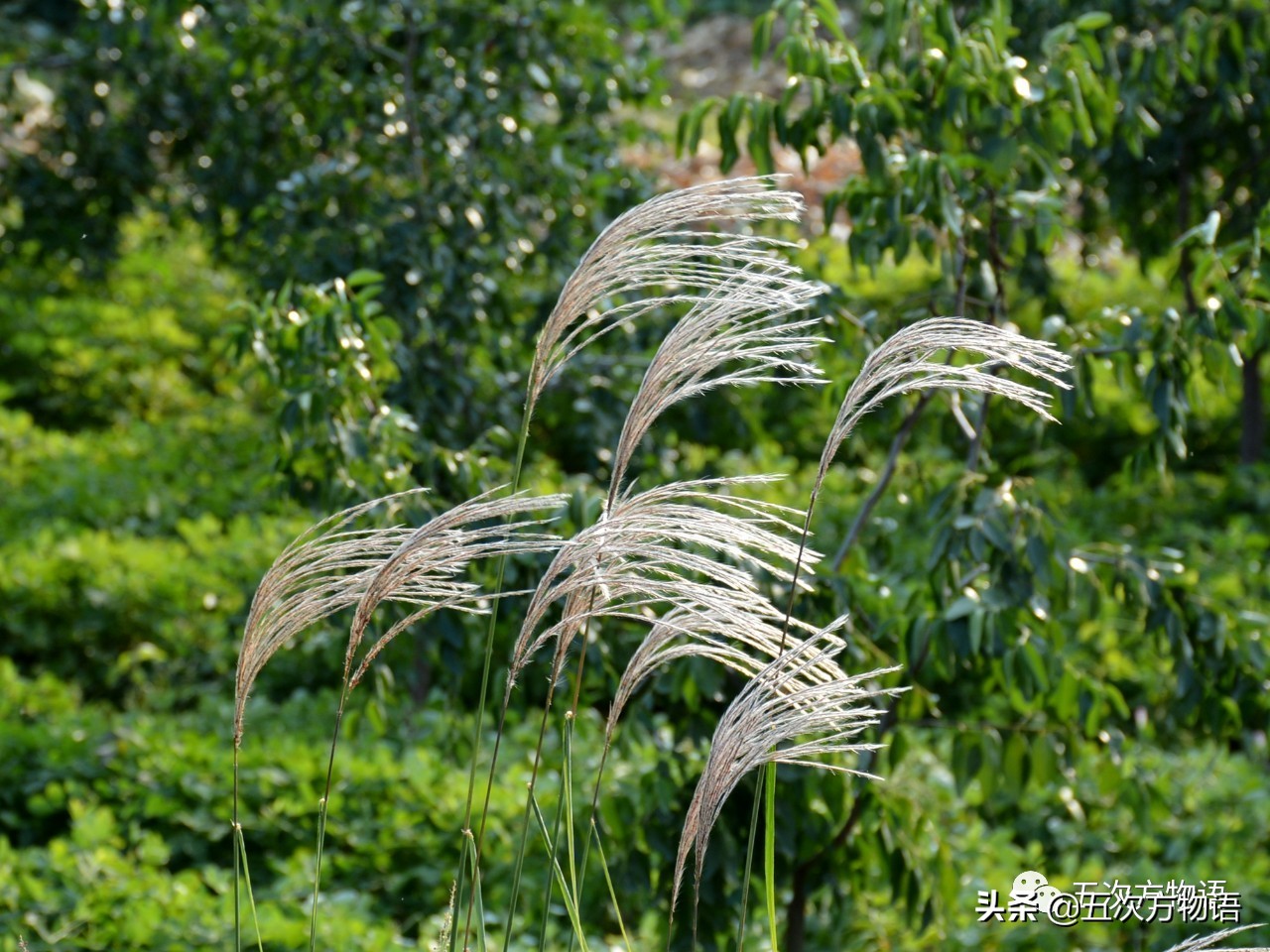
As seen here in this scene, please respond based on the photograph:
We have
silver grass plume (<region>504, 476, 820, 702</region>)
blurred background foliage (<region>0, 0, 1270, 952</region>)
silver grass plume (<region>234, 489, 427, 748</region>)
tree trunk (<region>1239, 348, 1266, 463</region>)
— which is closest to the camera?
silver grass plume (<region>504, 476, 820, 702</region>)

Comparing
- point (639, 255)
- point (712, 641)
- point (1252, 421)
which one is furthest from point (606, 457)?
point (1252, 421)

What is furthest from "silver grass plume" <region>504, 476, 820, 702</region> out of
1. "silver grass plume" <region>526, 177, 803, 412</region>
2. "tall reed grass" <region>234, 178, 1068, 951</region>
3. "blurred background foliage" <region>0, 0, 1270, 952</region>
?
"blurred background foliage" <region>0, 0, 1270, 952</region>

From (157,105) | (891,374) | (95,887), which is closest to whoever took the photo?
(891,374)

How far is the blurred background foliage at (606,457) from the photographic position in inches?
105

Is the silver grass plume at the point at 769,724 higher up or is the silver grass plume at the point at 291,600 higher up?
the silver grass plume at the point at 291,600

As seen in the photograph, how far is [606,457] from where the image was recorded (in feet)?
10.9

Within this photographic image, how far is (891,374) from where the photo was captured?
147 cm

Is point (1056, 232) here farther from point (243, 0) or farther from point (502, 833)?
point (243, 0)

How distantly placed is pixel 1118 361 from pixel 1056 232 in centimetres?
27

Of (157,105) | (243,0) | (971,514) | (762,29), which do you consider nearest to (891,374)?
(971,514)

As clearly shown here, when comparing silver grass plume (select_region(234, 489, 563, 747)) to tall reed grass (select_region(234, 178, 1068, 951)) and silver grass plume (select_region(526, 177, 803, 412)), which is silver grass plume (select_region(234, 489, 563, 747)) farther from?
silver grass plume (select_region(526, 177, 803, 412))

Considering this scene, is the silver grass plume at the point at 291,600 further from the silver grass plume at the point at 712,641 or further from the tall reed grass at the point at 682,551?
the silver grass plume at the point at 712,641

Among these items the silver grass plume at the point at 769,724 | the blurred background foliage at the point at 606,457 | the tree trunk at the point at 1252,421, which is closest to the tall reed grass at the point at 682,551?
the silver grass plume at the point at 769,724

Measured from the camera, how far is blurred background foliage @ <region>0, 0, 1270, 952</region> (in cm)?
268
